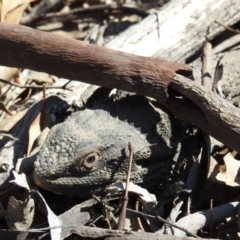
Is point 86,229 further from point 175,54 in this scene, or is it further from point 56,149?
point 175,54

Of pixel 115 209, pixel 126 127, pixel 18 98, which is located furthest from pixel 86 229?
pixel 18 98

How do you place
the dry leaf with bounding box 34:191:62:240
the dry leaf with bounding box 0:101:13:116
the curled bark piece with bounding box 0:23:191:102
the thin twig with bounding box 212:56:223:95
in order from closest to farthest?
the dry leaf with bounding box 34:191:62:240
the curled bark piece with bounding box 0:23:191:102
the thin twig with bounding box 212:56:223:95
the dry leaf with bounding box 0:101:13:116

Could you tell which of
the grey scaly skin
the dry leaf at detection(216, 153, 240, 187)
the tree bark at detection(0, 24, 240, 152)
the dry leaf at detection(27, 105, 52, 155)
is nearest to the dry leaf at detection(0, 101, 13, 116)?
the dry leaf at detection(27, 105, 52, 155)

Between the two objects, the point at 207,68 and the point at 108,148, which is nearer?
the point at 108,148

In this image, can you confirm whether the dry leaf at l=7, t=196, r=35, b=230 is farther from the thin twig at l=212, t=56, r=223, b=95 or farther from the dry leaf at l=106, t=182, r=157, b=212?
the thin twig at l=212, t=56, r=223, b=95

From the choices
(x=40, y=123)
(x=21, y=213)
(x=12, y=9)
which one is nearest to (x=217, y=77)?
(x=40, y=123)

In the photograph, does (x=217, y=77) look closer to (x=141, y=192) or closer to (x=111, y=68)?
(x=111, y=68)

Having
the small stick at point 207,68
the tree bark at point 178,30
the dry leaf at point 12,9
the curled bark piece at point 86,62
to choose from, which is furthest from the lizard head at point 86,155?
the dry leaf at point 12,9
